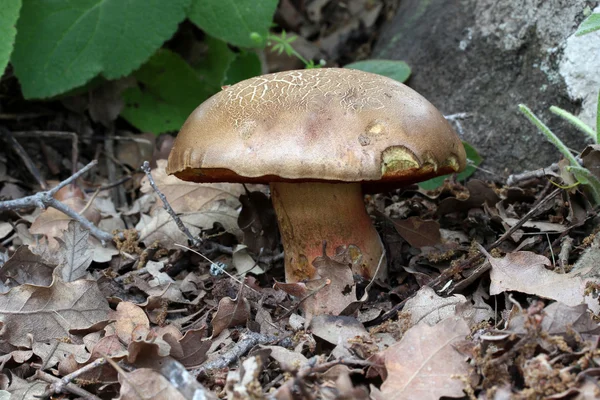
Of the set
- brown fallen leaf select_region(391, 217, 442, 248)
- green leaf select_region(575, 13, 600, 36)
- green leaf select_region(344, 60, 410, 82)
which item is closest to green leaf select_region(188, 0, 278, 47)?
green leaf select_region(344, 60, 410, 82)

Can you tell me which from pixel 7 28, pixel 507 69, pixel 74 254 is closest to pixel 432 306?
pixel 74 254

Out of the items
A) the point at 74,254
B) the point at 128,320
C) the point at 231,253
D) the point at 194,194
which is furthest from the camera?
the point at 194,194

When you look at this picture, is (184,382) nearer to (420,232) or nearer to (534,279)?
(534,279)

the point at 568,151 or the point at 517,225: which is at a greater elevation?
the point at 568,151

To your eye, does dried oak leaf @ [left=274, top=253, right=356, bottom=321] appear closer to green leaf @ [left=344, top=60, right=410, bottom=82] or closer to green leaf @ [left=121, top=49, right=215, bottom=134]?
green leaf @ [left=344, top=60, right=410, bottom=82]

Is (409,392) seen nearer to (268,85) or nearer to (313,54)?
(268,85)

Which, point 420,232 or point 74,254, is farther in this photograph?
point 420,232

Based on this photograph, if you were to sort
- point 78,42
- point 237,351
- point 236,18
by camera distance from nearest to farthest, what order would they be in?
point 237,351
point 78,42
point 236,18
